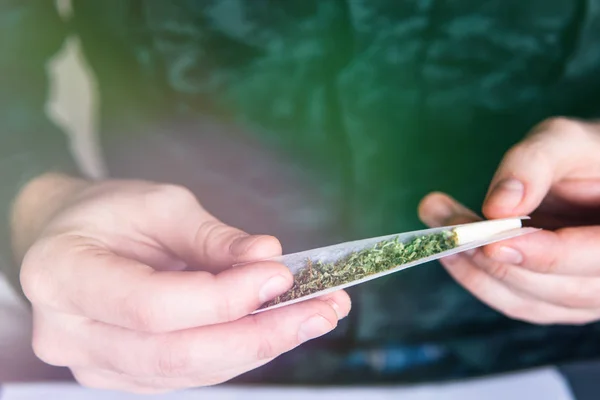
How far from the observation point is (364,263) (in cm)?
21

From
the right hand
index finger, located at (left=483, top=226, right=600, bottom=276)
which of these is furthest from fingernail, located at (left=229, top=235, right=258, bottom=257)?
index finger, located at (left=483, top=226, right=600, bottom=276)

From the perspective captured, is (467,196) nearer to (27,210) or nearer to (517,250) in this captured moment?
(517,250)

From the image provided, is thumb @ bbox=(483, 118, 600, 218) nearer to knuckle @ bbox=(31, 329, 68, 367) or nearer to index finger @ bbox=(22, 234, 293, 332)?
index finger @ bbox=(22, 234, 293, 332)

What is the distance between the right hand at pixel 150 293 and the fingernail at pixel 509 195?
3.8 inches

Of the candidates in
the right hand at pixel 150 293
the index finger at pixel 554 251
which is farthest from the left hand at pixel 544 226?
the right hand at pixel 150 293

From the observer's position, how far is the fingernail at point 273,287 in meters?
0.19

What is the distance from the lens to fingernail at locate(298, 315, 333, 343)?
194mm

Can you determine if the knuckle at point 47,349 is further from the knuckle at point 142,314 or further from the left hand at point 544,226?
the left hand at point 544,226

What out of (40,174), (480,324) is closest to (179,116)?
(40,174)

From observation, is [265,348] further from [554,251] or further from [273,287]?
[554,251]

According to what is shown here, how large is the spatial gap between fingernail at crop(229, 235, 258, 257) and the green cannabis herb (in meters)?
0.02

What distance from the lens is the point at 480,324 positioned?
1.38 feet

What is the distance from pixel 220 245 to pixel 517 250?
0.47 feet

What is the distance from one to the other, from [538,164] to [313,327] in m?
0.15
